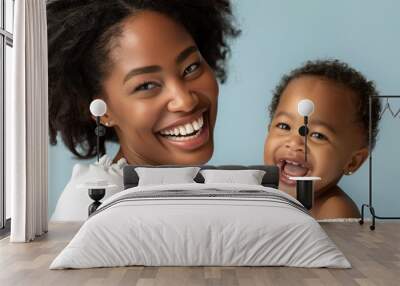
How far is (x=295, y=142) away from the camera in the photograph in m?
7.87

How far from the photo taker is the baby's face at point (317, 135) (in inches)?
310

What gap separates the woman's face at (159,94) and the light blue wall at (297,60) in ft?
1.03

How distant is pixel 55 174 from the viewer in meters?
8.04

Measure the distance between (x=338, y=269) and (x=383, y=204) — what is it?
3.54 m

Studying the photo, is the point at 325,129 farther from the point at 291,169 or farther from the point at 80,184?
the point at 80,184

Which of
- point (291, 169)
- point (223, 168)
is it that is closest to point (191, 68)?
point (223, 168)

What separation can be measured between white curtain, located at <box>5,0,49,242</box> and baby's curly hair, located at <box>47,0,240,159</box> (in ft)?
3.08

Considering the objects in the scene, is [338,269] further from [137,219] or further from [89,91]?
[89,91]

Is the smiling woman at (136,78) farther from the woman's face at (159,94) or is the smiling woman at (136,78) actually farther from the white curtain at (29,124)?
the white curtain at (29,124)

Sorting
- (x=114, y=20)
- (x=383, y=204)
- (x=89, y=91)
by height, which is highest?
(x=114, y=20)

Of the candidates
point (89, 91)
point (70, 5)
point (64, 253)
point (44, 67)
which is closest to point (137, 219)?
point (64, 253)

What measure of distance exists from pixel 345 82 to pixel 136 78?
2528 mm

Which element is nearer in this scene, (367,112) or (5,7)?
(5,7)

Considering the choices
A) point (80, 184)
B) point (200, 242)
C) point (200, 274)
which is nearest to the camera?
point (200, 274)
